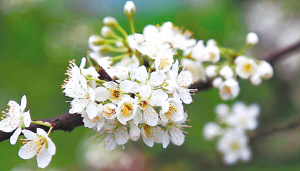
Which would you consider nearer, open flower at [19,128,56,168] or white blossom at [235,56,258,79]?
open flower at [19,128,56,168]

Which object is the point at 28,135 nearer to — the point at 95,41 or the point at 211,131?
the point at 95,41

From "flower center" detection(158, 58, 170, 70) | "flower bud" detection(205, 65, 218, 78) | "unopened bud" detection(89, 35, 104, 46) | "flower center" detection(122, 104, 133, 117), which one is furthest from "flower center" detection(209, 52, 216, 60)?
"flower center" detection(122, 104, 133, 117)

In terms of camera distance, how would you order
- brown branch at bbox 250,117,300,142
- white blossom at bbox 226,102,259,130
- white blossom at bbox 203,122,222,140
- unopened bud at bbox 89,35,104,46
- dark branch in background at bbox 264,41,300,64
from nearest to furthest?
unopened bud at bbox 89,35,104,46 < dark branch in background at bbox 264,41,300,64 < brown branch at bbox 250,117,300,142 < white blossom at bbox 226,102,259,130 < white blossom at bbox 203,122,222,140

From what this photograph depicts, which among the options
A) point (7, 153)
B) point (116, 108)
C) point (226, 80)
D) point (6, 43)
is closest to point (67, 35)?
point (6, 43)

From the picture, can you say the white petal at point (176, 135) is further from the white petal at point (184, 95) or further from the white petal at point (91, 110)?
the white petal at point (91, 110)

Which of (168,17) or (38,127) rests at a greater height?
(168,17)

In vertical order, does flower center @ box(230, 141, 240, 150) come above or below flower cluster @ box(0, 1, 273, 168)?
below

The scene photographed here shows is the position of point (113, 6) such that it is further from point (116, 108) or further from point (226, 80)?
point (116, 108)

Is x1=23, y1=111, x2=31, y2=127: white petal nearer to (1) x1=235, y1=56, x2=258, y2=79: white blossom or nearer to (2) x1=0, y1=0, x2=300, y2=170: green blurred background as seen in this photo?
(1) x1=235, y1=56, x2=258, y2=79: white blossom
